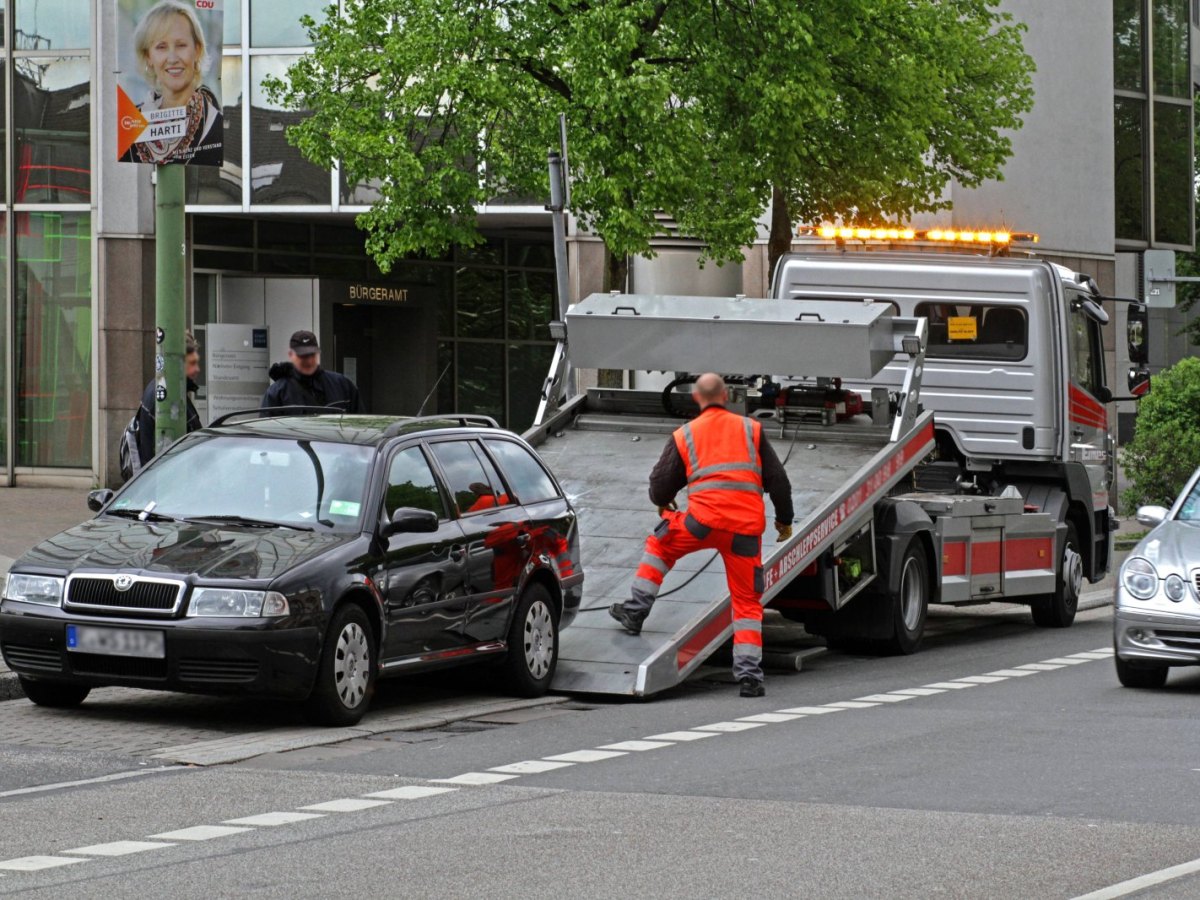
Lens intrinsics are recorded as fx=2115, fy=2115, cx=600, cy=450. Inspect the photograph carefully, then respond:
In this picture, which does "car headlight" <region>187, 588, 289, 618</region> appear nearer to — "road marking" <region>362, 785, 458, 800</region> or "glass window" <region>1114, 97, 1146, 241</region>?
"road marking" <region>362, 785, 458, 800</region>

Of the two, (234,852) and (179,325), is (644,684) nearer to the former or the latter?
(179,325)

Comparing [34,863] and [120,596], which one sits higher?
[120,596]

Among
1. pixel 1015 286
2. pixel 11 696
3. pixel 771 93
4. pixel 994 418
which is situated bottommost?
pixel 11 696

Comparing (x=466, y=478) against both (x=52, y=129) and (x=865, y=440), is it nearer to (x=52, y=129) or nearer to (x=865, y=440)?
(x=865, y=440)

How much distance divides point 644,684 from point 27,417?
1931 centimetres

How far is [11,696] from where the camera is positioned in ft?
38.4

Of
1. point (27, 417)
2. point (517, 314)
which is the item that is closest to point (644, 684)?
point (27, 417)

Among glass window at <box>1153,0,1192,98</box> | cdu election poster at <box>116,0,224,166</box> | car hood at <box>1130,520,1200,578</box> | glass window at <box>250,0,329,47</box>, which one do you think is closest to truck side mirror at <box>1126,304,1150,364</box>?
car hood at <box>1130,520,1200,578</box>

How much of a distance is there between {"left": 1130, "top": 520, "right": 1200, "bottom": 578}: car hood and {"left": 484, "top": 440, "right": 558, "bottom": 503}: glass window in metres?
3.57

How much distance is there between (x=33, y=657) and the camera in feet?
34.4

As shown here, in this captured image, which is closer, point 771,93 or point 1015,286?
point 1015,286

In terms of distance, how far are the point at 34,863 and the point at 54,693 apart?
4.08 meters

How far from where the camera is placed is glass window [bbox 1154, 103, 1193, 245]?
3712cm

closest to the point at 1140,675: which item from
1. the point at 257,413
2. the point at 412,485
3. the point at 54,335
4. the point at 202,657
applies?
the point at 412,485
